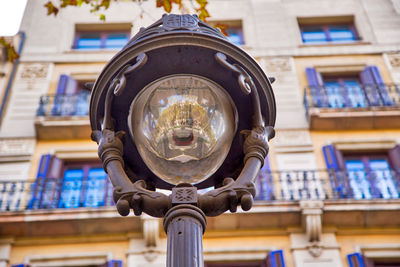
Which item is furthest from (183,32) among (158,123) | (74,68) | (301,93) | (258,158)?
(74,68)

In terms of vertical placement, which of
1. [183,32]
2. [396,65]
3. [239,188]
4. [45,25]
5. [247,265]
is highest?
[45,25]

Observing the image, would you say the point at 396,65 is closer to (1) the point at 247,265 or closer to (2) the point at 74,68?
(1) the point at 247,265

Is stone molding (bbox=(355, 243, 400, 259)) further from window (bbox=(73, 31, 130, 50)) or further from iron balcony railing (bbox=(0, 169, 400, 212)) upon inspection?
window (bbox=(73, 31, 130, 50))

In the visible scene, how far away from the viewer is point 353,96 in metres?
13.1

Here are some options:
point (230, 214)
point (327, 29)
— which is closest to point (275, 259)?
point (230, 214)

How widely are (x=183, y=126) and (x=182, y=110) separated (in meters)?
0.12

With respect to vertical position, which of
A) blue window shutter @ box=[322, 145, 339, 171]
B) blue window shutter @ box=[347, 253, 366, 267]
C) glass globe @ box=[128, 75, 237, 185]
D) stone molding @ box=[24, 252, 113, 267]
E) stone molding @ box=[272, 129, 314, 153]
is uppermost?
stone molding @ box=[272, 129, 314, 153]

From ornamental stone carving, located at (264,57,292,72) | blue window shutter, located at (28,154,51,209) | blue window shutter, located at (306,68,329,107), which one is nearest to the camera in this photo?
blue window shutter, located at (28,154,51,209)

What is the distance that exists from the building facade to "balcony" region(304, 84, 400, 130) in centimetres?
3

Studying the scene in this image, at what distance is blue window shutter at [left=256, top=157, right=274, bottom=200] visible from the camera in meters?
10.4

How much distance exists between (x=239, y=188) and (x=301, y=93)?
10622mm

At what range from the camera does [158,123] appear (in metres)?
3.34

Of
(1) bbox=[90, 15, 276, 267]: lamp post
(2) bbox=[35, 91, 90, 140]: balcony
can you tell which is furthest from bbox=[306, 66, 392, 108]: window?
(1) bbox=[90, 15, 276, 267]: lamp post

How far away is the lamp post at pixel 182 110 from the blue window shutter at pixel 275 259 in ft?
20.8
